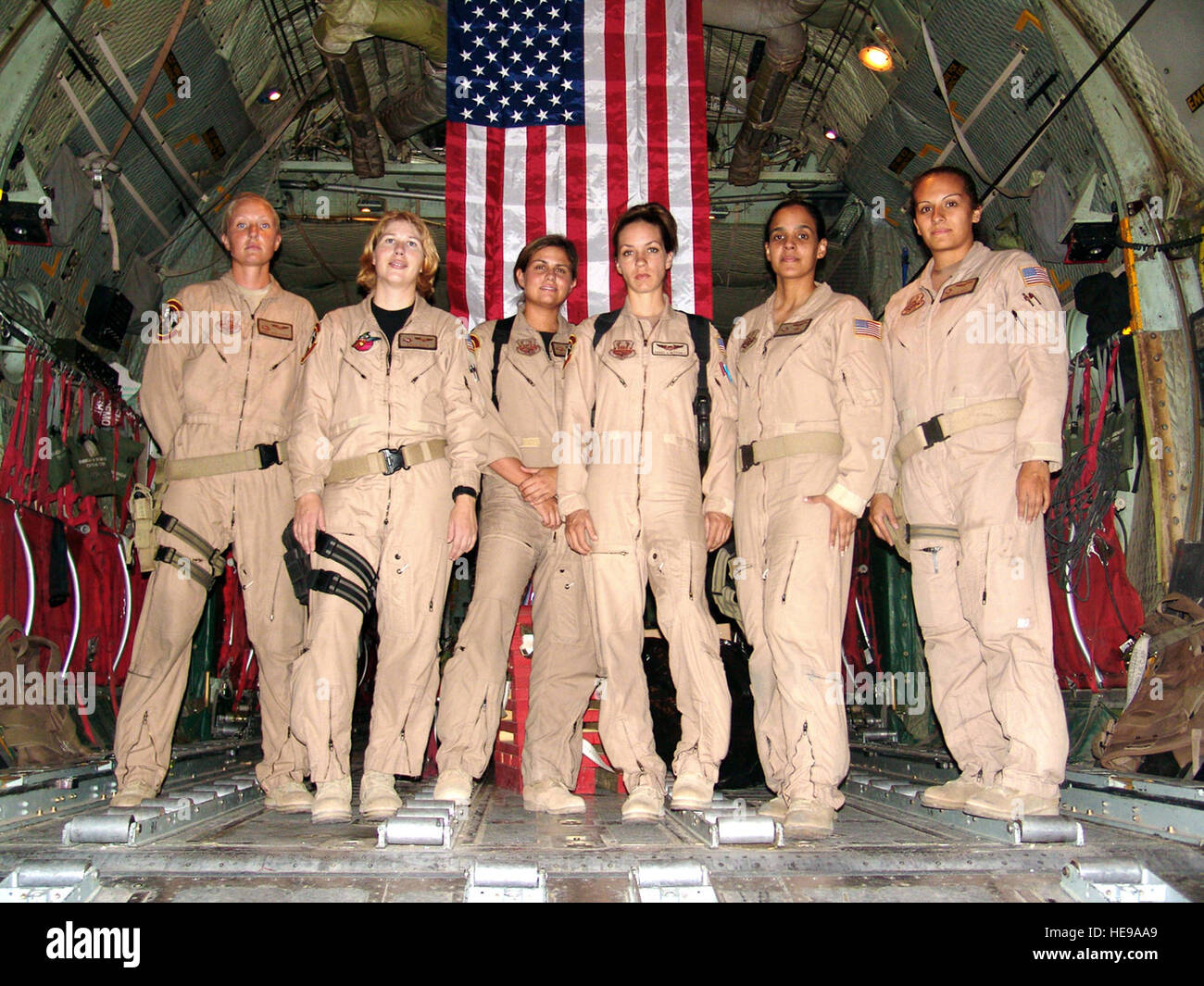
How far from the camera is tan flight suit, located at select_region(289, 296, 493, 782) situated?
11.2 ft

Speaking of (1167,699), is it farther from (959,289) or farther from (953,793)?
(959,289)

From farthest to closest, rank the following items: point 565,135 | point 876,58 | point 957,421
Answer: point 565,135, point 876,58, point 957,421

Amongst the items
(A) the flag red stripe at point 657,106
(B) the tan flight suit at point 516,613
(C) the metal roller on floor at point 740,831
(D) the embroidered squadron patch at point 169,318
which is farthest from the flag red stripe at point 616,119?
(C) the metal roller on floor at point 740,831

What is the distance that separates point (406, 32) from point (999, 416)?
14.3ft

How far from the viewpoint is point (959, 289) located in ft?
12.1

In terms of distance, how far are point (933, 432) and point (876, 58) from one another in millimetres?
3302

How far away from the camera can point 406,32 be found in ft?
A: 19.4

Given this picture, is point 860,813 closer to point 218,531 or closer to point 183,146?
point 218,531

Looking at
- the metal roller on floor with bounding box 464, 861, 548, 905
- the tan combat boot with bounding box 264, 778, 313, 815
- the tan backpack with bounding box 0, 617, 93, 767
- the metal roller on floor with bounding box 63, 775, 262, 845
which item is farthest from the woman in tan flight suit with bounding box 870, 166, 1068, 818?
the tan backpack with bounding box 0, 617, 93, 767

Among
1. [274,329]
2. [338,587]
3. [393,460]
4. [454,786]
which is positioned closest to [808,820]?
[454,786]

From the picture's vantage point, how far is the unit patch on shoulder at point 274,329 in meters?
4.08

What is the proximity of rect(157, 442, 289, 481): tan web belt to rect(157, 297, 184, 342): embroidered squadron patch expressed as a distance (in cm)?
54

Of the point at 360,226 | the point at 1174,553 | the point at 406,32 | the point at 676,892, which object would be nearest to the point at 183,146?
the point at 406,32

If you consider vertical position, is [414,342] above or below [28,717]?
above
